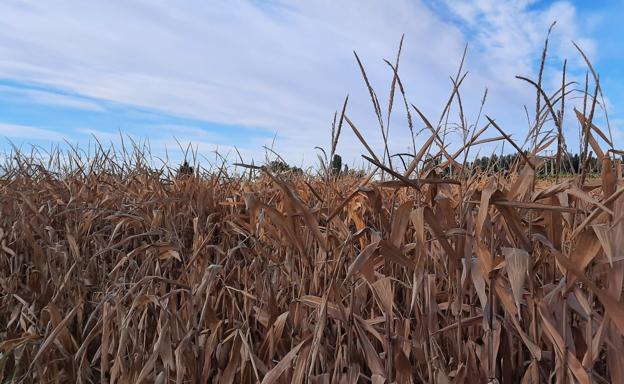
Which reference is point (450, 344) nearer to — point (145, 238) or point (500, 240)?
point (500, 240)

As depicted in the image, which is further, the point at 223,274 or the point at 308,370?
the point at 223,274

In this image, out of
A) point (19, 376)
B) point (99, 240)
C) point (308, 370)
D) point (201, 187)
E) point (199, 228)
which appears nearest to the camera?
point (308, 370)

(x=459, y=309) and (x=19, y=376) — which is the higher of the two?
(x=459, y=309)

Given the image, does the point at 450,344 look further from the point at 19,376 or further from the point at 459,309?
the point at 19,376

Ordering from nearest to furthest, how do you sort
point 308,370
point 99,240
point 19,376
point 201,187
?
point 308,370 → point 19,376 → point 99,240 → point 201,187

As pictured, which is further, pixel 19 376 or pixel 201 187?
pixel 201 187

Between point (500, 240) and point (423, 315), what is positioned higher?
point (500, 240)

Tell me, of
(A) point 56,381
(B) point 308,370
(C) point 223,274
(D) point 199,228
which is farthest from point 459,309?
(A) point 56,381

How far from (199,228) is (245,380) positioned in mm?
986

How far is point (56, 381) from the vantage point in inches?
90.3

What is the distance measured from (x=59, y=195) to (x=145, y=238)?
3.02 feet

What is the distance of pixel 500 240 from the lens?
163 centimetres

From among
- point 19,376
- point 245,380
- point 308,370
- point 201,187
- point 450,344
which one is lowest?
point 19,376

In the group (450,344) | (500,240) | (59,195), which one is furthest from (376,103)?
(59,195)
